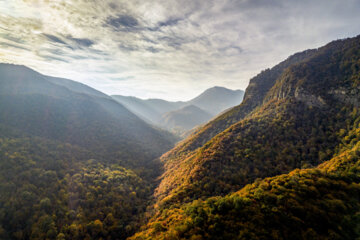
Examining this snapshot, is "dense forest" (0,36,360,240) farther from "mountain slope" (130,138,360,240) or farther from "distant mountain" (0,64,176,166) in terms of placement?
"distant mountain" (0,64,176,166)

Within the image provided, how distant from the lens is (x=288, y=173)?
165ft

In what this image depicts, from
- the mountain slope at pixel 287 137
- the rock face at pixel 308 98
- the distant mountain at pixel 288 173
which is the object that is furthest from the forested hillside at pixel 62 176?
the rock face at pixel 308 98

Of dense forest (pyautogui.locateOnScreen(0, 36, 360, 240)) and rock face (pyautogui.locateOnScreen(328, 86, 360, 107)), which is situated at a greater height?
rock face (pyautogui.locateOnScreen(328, 86, 360, 107))

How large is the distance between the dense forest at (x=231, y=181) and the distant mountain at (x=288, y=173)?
0.25 metres

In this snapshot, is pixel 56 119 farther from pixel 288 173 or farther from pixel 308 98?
pixel 308 98

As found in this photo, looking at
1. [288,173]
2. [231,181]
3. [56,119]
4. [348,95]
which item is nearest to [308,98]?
[348,95]

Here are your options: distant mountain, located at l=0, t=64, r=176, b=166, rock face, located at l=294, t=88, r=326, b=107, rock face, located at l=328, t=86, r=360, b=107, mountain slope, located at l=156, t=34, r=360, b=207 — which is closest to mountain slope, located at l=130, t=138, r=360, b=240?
mountain slope, located at l=156, t=34, r=360, b=207

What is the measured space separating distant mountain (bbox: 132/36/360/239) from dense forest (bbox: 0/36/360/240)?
0.25 m

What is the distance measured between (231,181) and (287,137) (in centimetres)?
3619

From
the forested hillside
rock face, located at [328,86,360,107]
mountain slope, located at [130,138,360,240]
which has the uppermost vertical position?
rock face, located at [328,86,360,107]

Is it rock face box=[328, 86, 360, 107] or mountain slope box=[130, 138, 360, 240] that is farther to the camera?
rock face box=[328, 86, 360, 107]

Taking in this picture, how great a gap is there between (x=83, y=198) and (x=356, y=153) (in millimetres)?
100173

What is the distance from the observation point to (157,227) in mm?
43469

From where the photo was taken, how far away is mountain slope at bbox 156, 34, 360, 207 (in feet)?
190
